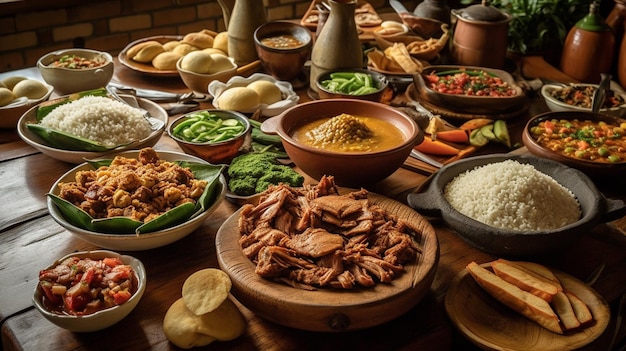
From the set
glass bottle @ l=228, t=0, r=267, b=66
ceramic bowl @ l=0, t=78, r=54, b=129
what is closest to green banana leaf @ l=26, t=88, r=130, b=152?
ceramic bowl @ l=0, t=78, r=54, b=129

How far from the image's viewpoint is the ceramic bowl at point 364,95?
2.45m

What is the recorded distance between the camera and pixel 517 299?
1448mm

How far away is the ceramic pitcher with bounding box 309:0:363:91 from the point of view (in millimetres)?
2553

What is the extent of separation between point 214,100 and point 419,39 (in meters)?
1.23

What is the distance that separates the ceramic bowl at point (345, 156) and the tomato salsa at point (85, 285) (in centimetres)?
67

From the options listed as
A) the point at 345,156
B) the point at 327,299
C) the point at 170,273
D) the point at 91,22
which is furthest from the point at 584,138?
the point at 91,22

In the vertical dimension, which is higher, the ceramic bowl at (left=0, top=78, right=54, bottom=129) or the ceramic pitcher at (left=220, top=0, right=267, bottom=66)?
the ceramic pitcher at (left=220, top=0, right=267, bottom=66)

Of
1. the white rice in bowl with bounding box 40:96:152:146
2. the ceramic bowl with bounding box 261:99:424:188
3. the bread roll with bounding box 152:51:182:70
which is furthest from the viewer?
the bread roll with bounding box 152:51:182:70

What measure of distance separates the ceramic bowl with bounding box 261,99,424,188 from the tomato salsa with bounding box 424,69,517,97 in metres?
0.58

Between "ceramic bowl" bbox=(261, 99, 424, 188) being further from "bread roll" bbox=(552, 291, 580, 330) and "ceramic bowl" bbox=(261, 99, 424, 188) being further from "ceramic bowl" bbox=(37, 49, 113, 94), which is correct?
"ceramic bowl" bbox=(37, 49, 113, 94)

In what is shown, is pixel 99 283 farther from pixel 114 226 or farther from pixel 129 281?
pixel 114 226

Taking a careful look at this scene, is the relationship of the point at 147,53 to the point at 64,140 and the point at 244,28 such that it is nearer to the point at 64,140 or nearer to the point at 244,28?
the point at 244,28

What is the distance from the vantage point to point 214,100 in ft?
8.31

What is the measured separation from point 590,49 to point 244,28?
179 centimetres
